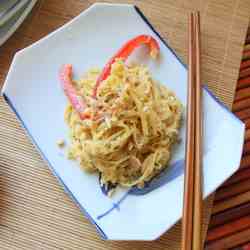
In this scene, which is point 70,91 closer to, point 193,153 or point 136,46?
point 136,46

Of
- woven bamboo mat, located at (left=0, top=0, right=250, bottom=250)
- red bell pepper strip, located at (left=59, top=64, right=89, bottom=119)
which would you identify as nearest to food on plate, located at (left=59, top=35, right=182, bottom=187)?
red bell pepper strip, located at (left=59, top=64, right=89, bottom=119)

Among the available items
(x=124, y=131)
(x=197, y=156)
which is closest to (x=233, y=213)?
(x=197, y=156)

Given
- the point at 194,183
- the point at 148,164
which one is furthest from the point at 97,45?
the point at 194,183

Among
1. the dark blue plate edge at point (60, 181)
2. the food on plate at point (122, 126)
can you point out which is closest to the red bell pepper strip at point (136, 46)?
the food on plate at point (122, 126)

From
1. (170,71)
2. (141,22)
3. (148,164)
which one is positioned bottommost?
(148,164)

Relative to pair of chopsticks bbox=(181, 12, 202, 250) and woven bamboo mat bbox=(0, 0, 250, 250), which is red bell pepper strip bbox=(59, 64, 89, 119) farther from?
pair of chopsticks bbox=(181, 12, 202, 250)

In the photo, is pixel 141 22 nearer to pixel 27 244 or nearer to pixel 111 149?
pixel 111 149

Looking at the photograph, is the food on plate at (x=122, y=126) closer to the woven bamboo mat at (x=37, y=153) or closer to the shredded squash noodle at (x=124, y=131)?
the shredded squash noodle at (x=124, y=131)
